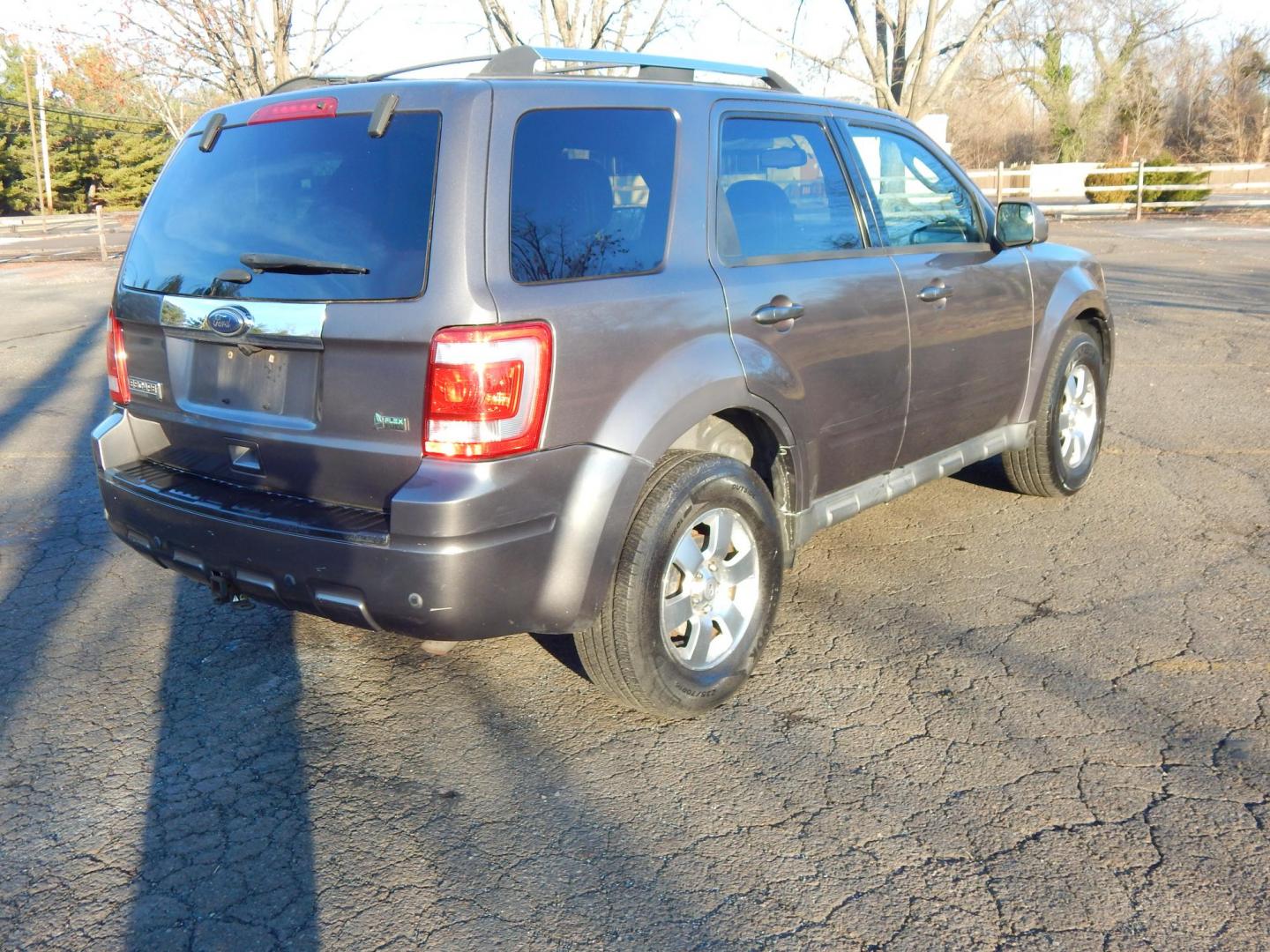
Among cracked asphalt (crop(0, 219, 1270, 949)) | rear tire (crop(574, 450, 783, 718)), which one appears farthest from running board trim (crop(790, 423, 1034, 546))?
cracked asphalt (crop(0, 219, 1270, 949))

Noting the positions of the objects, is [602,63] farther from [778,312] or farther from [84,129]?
[84,129]

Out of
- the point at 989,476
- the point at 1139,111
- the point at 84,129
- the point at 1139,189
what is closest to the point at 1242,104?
the point at 1139,111

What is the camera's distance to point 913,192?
462 cm

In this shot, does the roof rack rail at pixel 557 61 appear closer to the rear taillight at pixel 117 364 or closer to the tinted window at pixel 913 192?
the tinted window at pixel 913 192

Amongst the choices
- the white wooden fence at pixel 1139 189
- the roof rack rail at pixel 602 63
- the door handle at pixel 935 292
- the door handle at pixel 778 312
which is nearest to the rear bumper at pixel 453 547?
the door handle at pixel 778 312

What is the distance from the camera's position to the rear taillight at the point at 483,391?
9.31 feet

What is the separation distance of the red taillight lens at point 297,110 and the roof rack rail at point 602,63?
1.69 ft

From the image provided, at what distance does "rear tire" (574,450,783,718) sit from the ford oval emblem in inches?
48.3

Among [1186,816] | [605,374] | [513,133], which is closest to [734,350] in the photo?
[605,374]

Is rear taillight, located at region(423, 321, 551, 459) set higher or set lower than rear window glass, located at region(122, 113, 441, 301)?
lower

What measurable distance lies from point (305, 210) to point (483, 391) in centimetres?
78

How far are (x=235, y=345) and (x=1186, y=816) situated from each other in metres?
2.86

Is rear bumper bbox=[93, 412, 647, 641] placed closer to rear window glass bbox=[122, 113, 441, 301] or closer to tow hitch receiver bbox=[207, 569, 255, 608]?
tow hitch receiver bbox=[207, 569, 255, 608]

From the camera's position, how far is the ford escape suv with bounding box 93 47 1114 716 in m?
2.90
